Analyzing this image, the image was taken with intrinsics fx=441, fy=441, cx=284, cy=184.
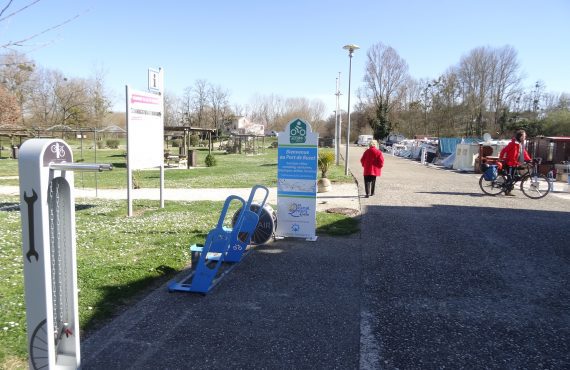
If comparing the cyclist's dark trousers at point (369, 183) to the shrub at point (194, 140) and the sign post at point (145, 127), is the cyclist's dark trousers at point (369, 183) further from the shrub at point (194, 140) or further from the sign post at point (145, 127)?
the shrub at point (194, 140)

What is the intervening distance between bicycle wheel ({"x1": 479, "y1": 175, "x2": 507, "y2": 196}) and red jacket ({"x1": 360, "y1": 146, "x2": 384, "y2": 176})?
3684 mm

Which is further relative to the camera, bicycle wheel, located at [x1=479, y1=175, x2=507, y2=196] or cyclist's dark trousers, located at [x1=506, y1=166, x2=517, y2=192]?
bicycle wheel, located at [x1=479, y1=175, x2=507, y2=196]

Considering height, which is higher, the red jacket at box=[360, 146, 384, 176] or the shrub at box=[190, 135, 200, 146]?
the shrub at box=[190, 135, 200, 146]

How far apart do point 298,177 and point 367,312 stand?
137 inches

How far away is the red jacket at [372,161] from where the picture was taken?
11977mm

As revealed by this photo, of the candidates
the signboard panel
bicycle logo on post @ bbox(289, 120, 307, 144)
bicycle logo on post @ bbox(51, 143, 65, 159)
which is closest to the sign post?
the signboard panel

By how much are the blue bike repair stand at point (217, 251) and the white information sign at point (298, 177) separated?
115 cm

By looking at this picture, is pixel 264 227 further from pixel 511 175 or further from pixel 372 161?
pixel 511 175

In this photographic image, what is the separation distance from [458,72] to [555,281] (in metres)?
62.6

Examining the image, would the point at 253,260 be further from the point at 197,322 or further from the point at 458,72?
the point at 458,72

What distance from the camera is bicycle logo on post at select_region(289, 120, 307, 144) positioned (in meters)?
7.40

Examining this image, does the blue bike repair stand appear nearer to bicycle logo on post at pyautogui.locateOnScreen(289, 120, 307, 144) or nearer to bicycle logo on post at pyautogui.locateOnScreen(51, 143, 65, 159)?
bicycle logo on post at pyautogui.locateOnScreen(289, 120, 307, 144)

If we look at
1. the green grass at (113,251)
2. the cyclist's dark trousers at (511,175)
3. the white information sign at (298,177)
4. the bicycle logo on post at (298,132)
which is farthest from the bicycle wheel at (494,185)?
the bicycle logo on post at (298,132)

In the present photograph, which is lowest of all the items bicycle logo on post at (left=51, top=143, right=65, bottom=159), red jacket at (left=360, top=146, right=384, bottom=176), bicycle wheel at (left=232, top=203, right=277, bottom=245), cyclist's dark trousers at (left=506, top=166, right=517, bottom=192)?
bicycle wheel at (left=232, top=203, right=277, bottom=245)
